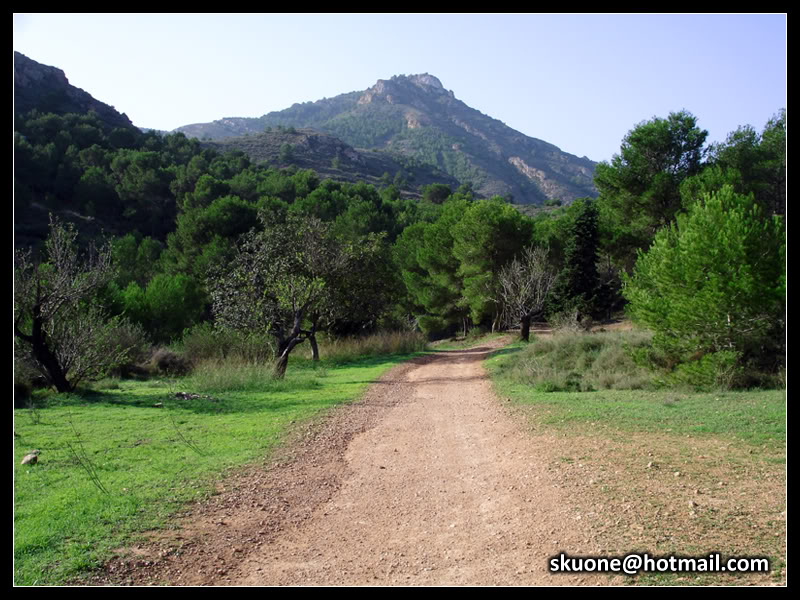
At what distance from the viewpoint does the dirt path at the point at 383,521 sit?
426 cm

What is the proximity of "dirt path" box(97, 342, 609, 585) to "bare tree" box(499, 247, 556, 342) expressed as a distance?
67.3 ft

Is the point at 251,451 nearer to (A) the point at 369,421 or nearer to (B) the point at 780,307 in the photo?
(A) the point at 369,421

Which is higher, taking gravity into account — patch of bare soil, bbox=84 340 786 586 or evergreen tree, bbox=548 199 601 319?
evergreen tree, bbox=548 199 601 319

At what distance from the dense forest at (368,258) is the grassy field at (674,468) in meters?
2.67

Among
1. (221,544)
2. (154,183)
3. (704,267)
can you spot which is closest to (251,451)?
(221,544)

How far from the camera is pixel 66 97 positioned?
241 feet

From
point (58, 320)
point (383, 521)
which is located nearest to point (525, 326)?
point (58, 320)

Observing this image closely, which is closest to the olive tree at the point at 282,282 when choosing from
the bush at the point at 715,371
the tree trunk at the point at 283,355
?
the tree trunk at the point at 283,355

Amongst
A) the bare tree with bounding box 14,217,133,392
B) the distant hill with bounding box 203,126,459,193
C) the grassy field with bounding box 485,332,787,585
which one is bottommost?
the grassy field with bounding box 485,332,787,585

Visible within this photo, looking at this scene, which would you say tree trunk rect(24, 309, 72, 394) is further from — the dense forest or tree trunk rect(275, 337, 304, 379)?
tree trunk rect(275, 337, 304, 379)

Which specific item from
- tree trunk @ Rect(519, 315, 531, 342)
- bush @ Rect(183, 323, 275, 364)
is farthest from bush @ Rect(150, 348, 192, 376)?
tree trunk @ Rect(519, 315, 531, 342)

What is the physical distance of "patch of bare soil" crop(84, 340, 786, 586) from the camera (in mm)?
4289

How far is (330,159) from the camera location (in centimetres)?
11012

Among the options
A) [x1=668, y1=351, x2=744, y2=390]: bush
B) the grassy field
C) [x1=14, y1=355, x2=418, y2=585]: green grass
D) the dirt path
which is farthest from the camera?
[x1=668, y1=351, x2=744, y2=390]: bush
